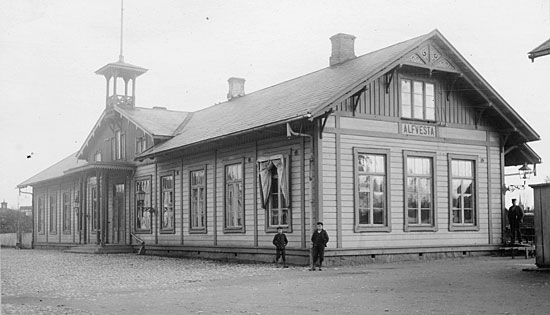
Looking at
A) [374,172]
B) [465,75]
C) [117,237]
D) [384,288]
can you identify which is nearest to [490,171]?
[465,75]

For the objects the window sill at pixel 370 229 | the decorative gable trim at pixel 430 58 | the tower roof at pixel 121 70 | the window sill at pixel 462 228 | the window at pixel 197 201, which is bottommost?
the window sill at pixel 462 228

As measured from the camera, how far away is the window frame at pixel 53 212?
41688 mm

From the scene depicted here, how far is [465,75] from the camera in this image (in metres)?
22.7

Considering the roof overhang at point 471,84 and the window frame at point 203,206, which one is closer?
the roof overhang at point 471,84

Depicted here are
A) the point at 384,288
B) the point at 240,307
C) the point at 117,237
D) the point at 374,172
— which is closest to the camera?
the point at 240,307

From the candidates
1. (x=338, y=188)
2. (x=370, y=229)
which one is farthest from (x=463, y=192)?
(x=338, y=188)

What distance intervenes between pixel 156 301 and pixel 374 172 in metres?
11.1

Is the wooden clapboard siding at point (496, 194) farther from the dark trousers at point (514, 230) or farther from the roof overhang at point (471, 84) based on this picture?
the roof overhang at point (471, 84)

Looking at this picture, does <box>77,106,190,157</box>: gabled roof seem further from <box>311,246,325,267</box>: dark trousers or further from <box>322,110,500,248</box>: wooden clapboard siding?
<box>311,246,325,267</box>: dark trousers

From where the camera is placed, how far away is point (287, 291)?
12586 millimetres

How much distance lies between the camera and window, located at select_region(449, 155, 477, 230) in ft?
74.8

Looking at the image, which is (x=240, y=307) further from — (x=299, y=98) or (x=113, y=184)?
(x=113, y=184)

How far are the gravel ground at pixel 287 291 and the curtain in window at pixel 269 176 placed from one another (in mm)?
2871

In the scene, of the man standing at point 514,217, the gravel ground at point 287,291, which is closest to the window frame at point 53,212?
the gravel ground at point 287,291
